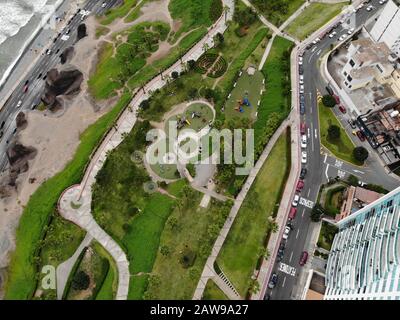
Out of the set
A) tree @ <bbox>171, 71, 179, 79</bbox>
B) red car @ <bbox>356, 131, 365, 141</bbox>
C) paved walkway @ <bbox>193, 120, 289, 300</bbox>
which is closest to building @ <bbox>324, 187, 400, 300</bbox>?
paved walkway @ <bbox>193, 120, 289, 300</bbox>

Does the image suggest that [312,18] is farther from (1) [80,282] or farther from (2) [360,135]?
(1) [80,282]

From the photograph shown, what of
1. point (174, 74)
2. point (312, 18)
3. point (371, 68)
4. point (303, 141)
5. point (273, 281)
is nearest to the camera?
point (273, 281)

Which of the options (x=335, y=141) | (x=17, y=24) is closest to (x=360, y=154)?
(x=335, y=141)

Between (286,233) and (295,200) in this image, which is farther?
(295,200)

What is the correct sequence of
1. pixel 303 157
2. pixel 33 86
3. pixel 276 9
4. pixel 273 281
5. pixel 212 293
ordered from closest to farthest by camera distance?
pixel 212 293 < pixel 273 281 < pixel 303 157 < pixel 33 86 < pixel 276 9

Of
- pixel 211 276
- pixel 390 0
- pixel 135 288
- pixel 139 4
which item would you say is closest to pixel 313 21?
pixel 390 0

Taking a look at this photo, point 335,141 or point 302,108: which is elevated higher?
point 302,108

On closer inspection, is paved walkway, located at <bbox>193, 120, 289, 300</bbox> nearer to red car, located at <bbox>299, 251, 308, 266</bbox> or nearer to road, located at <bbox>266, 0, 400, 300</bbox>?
road, located at <bbox>266, 0, 400, 300</bbox>
